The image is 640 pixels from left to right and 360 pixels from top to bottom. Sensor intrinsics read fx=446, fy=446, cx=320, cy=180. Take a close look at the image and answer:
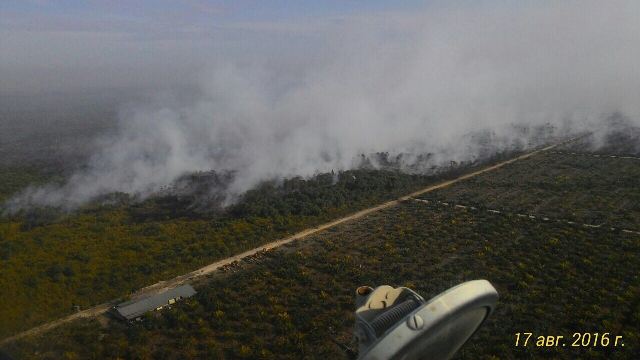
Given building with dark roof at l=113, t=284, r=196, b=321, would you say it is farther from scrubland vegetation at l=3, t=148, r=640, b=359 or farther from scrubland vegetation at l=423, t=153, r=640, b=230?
scrubland vegetation at l=423, t=153, r=640, b=230

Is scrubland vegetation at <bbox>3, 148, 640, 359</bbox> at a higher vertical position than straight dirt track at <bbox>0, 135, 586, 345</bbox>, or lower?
higher

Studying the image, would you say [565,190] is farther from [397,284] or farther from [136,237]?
[136,237]

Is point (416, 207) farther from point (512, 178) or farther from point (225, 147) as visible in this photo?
point (225, 147)

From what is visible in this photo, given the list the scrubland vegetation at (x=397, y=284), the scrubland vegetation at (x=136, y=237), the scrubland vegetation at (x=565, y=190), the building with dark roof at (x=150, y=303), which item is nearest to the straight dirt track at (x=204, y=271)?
the scrubland vegetation at (x=136, y=237)

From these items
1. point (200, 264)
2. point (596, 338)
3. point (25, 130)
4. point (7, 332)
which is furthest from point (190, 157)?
point (25, 130)
